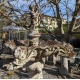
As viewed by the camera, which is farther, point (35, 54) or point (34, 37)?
point (34, 37)

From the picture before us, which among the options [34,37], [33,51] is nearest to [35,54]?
[33,51]

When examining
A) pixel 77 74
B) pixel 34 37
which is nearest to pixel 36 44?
→ pixel 34 37

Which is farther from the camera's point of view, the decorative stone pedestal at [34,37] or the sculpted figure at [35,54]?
the decorative stone pedestal at [34,37]

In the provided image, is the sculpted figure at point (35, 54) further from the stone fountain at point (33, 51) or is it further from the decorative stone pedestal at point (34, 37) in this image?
the decorative stone pedestal at point (34, 37)

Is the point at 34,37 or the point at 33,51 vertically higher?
the point at 34,37

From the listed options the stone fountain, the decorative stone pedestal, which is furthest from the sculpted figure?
the decorative stone pedestal

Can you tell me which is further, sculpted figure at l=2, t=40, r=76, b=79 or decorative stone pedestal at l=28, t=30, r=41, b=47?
decorative stone pedestal at l=28, t=30, r=41, b=47

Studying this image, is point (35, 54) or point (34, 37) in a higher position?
point (34, 37)

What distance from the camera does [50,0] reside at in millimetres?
6938

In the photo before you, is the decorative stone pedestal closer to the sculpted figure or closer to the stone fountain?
the stone fountain

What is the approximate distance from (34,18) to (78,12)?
13.4 feet

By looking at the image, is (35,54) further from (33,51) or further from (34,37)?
(34,37)

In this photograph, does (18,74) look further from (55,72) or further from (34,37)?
(34,37)

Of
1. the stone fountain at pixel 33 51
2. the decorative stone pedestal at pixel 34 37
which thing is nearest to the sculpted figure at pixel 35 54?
the stone fountain at pixel 33 51
